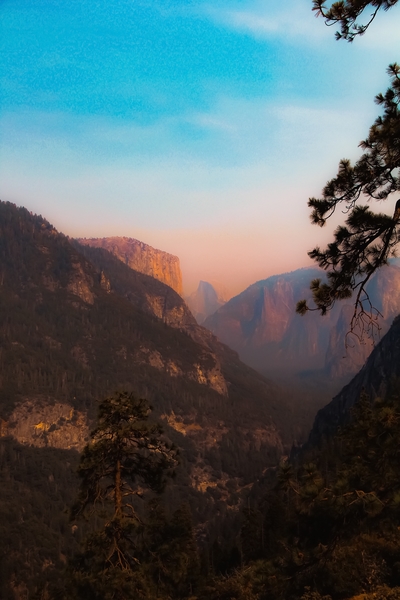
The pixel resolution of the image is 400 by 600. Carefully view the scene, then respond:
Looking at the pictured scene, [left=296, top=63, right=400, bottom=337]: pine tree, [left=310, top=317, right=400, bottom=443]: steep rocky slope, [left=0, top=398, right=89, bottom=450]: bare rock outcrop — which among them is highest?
[left=296, top=63, right=400, bottom=337]: pine tree

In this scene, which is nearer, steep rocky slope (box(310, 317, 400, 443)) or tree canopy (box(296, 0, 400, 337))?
tree canopy (box(296, 0, 400, 337))

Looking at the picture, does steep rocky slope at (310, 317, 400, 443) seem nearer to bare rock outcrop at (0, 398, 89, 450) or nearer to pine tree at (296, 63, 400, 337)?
bare rock outcrop at (0, 398, 89, 450)

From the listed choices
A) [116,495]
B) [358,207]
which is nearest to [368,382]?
[116,495]

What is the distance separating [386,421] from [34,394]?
7530 inches

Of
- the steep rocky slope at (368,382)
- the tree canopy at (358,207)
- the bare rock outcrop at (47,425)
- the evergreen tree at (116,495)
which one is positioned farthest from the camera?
A: the bare rock outcrop at (47,425)

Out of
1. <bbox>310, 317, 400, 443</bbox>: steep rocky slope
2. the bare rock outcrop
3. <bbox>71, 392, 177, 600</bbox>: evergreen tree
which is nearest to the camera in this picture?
<bbox>71, 392, 177, 600</bbox>: evergreen tree

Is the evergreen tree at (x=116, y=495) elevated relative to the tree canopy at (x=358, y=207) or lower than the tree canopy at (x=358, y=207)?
lower

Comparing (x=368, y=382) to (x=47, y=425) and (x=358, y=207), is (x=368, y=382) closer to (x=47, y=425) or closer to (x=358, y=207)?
(x=47, y=425)

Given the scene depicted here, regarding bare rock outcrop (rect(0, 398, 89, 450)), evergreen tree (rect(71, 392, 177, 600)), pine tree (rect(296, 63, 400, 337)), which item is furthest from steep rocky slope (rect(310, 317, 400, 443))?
pine tree (rect(296, 63, 400, 337))

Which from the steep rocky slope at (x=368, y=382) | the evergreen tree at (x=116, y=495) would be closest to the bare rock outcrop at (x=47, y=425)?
the steep rocky slope at (x=368, y=382)

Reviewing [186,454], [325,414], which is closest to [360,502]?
[325,414]

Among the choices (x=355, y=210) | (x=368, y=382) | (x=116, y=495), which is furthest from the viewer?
(x=368, y=382)

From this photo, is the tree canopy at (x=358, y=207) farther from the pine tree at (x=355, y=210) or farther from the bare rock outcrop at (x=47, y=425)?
the bare rock outcrop at (x=47, y=425)

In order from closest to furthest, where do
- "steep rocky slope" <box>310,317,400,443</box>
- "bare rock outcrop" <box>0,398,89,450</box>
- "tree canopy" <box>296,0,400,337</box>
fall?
1. "tree canopy" <box>296,0,400,337</box>
2. "steep rocky slope" <box>310,317,400,443</box>
3. "bare rock outcrop" <box>0,398,89,450</box>
